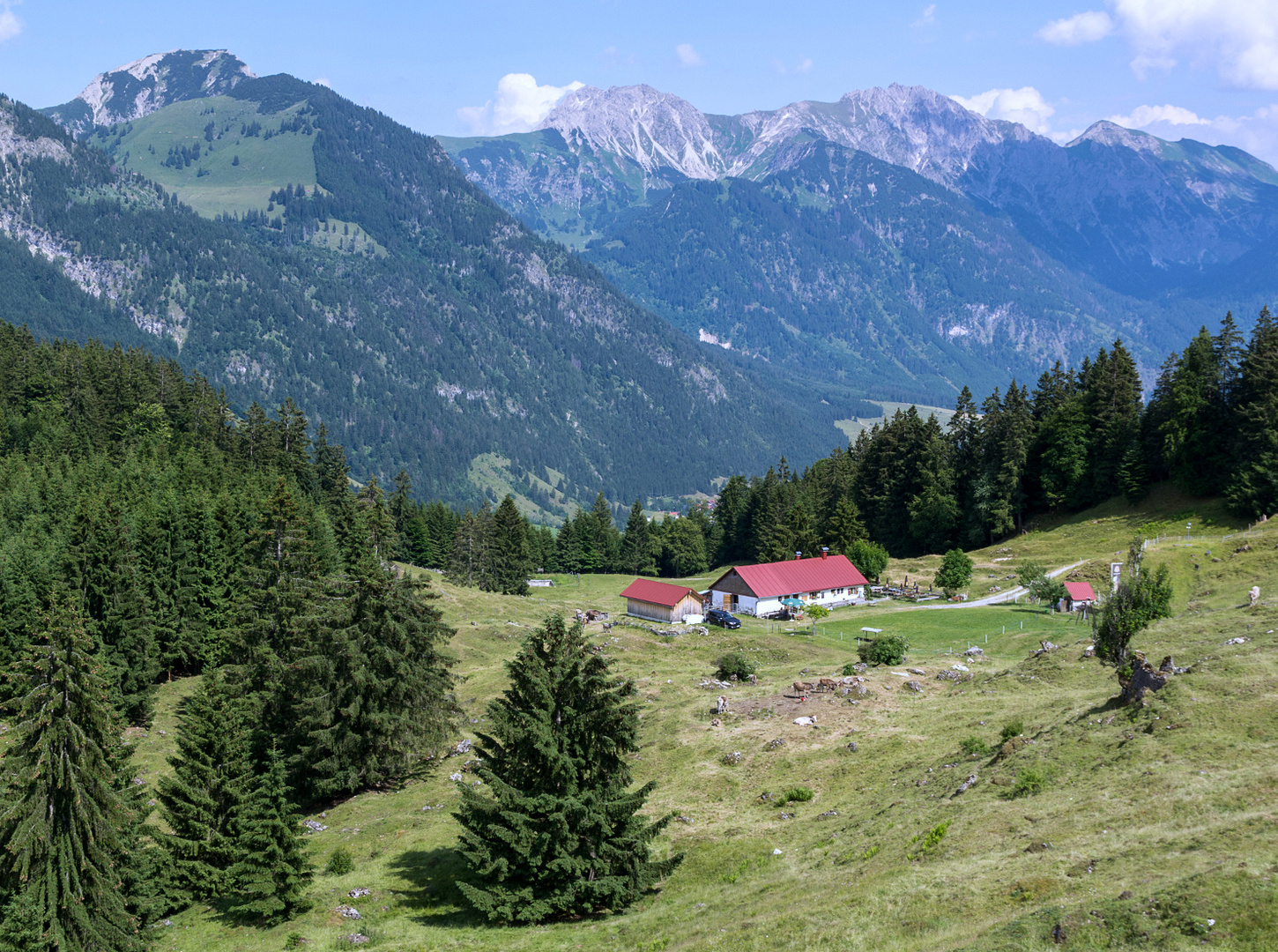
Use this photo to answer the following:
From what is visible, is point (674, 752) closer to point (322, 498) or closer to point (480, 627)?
point (480, 627)

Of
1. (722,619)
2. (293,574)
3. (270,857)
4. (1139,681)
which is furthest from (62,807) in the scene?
(722,619)

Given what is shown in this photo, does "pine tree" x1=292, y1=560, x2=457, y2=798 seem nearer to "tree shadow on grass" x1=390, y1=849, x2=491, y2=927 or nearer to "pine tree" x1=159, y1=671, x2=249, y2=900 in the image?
"tree shadow on grass" x1=390, y1=849, x2=491, y2=927

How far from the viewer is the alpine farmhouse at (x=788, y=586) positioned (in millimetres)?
101562

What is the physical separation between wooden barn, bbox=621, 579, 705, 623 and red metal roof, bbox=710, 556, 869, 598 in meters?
6.59

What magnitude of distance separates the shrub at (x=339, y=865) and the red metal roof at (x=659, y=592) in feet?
206

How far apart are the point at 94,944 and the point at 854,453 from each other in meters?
149

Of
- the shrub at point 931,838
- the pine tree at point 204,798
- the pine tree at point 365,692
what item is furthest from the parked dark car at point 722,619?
the shrub at point 931,838

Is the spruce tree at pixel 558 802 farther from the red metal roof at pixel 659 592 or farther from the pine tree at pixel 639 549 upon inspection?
the pine tree at pixel 639 549

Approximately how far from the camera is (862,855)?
30516mm

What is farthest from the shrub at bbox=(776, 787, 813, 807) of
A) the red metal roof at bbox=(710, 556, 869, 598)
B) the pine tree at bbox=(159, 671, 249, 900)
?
the red metal roof at bbox=(710, 556, 869, 598)

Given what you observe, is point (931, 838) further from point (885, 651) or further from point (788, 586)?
point (788, 586)

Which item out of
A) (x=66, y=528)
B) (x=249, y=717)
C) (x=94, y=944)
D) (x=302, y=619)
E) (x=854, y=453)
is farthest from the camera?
(x=854, y=453)

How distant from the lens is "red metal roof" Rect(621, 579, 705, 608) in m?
101

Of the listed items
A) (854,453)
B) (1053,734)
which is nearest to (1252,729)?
(1053,734)
